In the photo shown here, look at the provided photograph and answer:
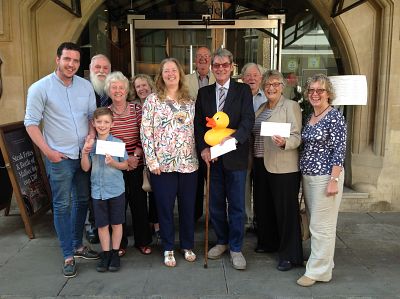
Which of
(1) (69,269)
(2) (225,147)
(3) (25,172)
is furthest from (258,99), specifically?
(3) (25,172)

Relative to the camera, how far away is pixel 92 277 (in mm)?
3422

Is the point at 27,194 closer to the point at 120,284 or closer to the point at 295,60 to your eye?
the point at 120,284

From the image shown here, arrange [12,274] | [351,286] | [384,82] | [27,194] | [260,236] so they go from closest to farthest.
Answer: [351,286] < [12,274] < [260,236] < [27,194] < [384,82]

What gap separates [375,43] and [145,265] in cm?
396

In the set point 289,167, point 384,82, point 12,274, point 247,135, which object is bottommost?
point 12,274

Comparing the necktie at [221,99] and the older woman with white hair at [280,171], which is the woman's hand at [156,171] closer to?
the necktie at [221,99]

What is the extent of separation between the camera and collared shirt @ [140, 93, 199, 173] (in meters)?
3.40

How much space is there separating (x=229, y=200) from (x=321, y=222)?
2.73 feet

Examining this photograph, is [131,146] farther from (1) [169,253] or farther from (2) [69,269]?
(2) [69,269]

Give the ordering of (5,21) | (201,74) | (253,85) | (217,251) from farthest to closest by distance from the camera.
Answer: (5,21) < (201,74) < (253,85) < (217,251)

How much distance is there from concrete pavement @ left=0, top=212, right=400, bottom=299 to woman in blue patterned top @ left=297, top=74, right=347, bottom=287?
209 millimetres

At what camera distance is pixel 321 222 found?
3.20m

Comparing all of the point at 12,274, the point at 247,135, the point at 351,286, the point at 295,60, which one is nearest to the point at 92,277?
the point at 12,274

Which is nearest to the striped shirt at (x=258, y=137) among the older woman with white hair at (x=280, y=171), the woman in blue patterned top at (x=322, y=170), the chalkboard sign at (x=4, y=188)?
the older woman with white hair at (x=280, y=171)
